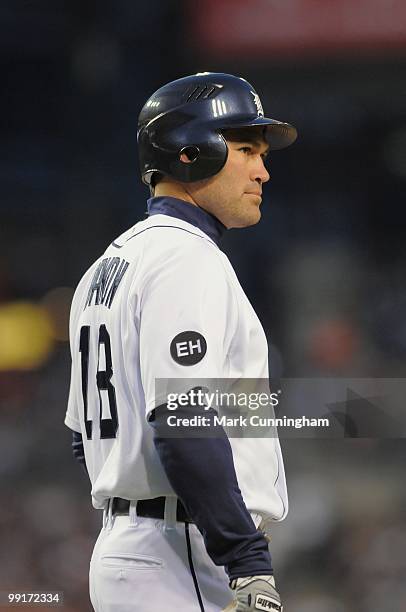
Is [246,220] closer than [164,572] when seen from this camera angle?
No

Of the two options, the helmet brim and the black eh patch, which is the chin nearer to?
the helmet brim

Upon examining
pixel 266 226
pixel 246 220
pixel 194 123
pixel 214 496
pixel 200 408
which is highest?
pixel 266 226

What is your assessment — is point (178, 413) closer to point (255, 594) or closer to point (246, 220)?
point (255, 594)

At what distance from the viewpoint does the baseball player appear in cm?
107

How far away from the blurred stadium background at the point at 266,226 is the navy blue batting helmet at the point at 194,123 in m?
1.82

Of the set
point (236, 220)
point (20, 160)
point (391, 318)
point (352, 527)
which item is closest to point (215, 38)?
point (20, 160)

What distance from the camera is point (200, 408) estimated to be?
3.60ft

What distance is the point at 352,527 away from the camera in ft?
10.2

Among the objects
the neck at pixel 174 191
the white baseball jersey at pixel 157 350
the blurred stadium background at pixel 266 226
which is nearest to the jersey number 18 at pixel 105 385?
the white baseball jersey at pixel 157 350

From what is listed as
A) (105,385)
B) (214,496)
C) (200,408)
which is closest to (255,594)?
(214,496)

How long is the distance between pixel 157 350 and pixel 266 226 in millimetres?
2353

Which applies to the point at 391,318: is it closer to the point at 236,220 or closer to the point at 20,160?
the point at 20,160

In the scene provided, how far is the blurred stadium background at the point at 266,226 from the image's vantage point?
10.2ft

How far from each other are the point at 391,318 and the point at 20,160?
4.74 feet
